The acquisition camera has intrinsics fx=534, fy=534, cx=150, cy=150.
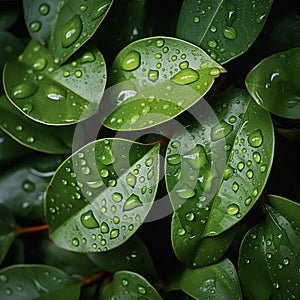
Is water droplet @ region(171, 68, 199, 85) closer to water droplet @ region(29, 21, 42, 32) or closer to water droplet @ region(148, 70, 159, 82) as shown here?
water droplet @ region(148, 70, 159, 82)

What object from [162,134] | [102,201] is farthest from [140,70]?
[102,201]

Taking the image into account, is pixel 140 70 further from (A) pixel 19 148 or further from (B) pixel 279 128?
(A) pixel 19 148

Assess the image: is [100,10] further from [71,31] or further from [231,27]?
[231,27]

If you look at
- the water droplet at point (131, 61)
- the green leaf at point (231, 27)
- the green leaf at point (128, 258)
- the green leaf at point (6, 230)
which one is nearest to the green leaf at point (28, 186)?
the green leaf at point (6, 230)

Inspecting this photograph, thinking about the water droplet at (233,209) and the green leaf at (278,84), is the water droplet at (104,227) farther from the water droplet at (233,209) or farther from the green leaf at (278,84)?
the green leaf at (278,84)

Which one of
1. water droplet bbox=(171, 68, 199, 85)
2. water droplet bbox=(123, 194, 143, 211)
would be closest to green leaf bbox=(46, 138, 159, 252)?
water droplet bbox=(123, 194, 143, 211)

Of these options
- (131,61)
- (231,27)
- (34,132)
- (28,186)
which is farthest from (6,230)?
(231,27)
